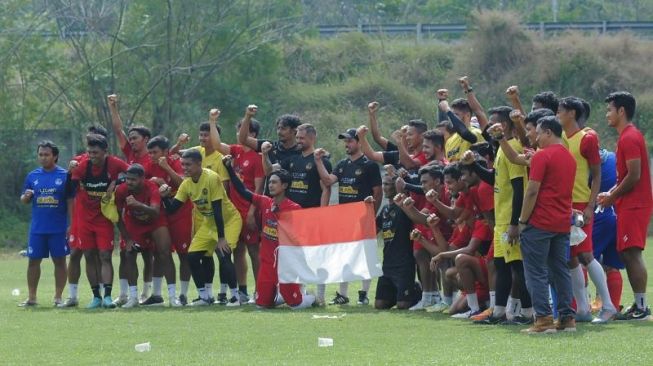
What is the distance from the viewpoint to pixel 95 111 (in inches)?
1423

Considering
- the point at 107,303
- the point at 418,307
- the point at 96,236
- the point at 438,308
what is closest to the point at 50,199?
the point at 96,236

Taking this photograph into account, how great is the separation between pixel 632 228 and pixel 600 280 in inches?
25.5

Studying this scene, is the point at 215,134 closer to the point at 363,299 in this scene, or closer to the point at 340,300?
the point at 340,300

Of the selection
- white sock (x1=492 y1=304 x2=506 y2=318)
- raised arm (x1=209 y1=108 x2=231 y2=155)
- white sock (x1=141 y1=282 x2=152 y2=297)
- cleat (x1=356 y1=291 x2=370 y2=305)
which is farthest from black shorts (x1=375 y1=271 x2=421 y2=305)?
white sock (x1=141 y1=282 x2=152 y2=297)

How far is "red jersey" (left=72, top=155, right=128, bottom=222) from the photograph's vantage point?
15.9m

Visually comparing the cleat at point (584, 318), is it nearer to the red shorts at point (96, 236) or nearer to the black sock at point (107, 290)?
the black sock at point (107, 290)

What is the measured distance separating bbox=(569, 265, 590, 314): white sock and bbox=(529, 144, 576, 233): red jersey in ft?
3.29

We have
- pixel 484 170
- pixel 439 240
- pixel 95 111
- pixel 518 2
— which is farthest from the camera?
pixel 518 2

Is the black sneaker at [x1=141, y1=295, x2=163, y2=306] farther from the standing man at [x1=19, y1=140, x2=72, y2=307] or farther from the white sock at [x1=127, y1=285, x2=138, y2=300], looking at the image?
the standing man at [x1=19, y1=140, x2=72, y2=307]

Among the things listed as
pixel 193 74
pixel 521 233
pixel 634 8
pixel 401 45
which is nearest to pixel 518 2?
pixel 634 8

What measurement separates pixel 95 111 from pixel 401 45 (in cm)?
1660

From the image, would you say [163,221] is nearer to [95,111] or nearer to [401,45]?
[95,111]

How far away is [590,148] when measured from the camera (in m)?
12.7

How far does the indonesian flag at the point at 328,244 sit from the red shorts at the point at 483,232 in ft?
6.66
